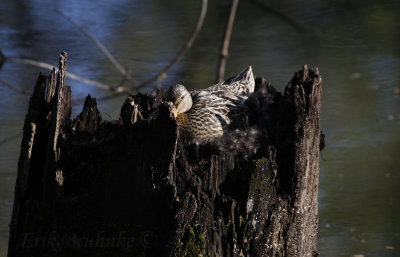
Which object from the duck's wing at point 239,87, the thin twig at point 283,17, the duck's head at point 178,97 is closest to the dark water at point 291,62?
the thin twig at point 283,17

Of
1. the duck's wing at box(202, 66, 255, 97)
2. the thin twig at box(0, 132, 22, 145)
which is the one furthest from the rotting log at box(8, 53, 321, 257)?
the thin twig at box(0, 132, 22, 145)

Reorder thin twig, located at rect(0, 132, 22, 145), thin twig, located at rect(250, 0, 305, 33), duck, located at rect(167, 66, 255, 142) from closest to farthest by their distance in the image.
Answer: duck, located at rect(167, 66, 255, 142), thin twig, located at rect(0, 132, 22, 145), thin twig, located at rect(250, 0, 305, 33)

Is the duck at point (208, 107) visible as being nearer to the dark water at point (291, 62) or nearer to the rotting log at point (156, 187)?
the rotting log at point (156, 187)

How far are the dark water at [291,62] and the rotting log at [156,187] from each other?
2308mm

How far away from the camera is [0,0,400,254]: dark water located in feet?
20.1

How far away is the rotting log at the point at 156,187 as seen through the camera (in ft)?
10.3

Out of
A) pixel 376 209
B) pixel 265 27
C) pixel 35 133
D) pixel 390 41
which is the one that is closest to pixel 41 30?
pixel 265 27

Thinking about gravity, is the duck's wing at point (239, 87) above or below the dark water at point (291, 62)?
below

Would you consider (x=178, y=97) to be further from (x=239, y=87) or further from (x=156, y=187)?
(x=156, y=187)

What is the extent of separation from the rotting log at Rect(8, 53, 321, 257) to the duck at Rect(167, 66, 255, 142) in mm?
680

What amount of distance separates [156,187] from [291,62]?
18.7 feet

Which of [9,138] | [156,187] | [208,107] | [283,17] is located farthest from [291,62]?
[156,187]

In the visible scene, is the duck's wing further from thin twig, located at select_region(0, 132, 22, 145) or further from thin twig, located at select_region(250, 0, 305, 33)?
thin twig, located at select_region(250, 0, 305, 33)

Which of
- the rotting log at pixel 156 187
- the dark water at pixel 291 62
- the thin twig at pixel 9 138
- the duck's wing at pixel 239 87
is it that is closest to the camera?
the rotting log at pixel 156 187
